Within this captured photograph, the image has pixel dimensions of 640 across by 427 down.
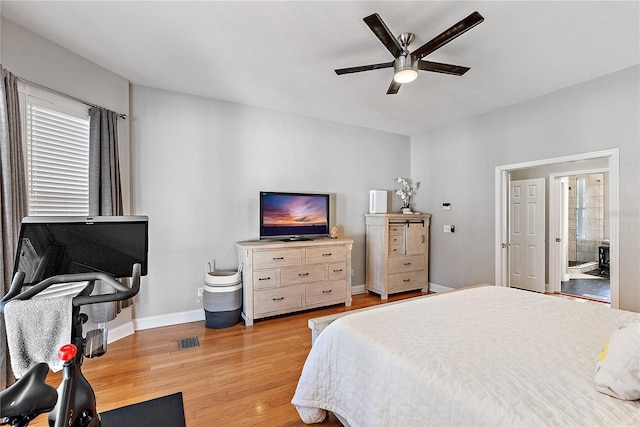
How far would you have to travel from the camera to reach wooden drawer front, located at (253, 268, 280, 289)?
3.37 metres

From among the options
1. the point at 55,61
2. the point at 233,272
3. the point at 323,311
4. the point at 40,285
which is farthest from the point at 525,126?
the point at 55,61

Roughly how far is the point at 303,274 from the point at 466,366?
266 cm

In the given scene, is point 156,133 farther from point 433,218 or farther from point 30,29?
point 433,218

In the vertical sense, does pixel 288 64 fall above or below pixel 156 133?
above

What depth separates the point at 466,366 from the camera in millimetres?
1123

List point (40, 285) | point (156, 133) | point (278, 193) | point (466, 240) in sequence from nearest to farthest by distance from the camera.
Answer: point (40, 285), point (156, 133), point (278, 193), point (466, 240)

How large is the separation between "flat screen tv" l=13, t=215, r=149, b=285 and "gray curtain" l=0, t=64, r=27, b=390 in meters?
1.00

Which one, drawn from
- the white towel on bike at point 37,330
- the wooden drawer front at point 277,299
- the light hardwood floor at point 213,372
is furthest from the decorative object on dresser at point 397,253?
the white towel on bike at point 37,330

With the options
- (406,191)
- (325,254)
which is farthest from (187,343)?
(406,191)

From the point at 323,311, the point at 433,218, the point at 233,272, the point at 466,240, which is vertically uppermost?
the point at 433,218

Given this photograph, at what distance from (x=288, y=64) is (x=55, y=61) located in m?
1.92

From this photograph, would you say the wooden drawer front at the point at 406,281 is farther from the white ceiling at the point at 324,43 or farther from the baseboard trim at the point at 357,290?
the white ceiling at the point at 324,43

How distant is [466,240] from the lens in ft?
14.2

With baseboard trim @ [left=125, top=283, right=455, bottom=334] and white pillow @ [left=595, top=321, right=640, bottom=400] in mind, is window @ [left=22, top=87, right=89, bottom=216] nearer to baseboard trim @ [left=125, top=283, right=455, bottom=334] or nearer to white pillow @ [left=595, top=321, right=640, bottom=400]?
baseboard trim @ [left=125, top=283, right=455, bottom=334]
